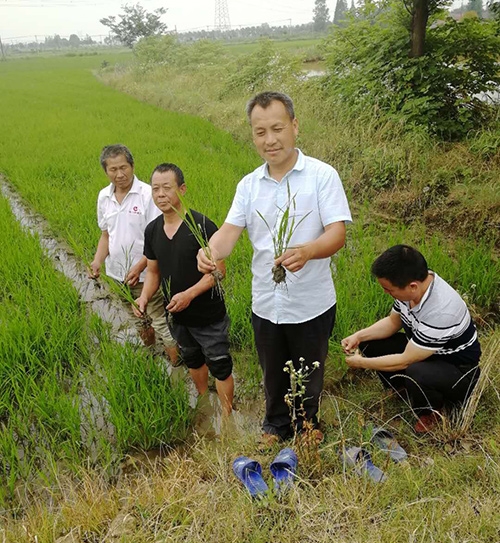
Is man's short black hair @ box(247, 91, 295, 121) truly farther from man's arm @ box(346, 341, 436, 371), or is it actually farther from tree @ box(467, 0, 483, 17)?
tree @ box(467, 0, 483, 17)

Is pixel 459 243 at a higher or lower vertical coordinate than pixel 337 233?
lower

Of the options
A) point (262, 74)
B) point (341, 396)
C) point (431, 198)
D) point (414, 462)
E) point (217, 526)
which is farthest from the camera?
point (262, 74)

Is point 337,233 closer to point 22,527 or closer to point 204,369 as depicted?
point 204,369

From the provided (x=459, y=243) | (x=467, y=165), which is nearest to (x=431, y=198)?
(x=467, y=165)

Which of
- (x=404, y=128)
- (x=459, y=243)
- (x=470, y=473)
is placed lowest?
(x=470, y=473)

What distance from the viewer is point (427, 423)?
211 centimetres

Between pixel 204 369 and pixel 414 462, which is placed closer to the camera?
pixel 414 462

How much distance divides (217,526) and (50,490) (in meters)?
0.84

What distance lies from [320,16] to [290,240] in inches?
3123

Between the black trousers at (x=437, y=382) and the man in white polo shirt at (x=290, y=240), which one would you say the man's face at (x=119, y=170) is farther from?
the black trousers at (x=437, y=382)

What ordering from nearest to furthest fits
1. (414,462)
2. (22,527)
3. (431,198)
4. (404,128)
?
(22,527) < (414,462) < (431,198) < (404,128)

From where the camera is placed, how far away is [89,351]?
2.93 m

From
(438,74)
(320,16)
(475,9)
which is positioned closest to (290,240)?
(438,74)

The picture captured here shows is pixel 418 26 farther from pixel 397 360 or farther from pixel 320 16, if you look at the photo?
pixel 320 16
